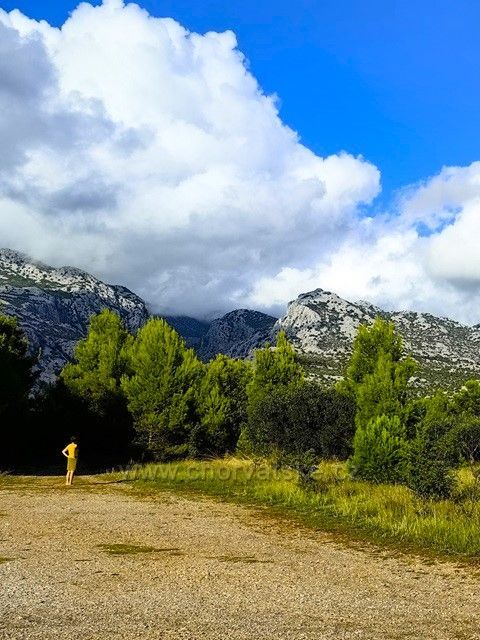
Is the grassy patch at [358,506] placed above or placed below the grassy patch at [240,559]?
above

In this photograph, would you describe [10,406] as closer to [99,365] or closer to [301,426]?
[99,365]

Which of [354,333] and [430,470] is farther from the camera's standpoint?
[354,333]

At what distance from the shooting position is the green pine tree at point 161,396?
35.1 metres

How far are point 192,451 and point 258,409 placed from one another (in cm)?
535

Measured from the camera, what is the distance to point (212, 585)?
7.88 metres

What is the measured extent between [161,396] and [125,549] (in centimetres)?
2504

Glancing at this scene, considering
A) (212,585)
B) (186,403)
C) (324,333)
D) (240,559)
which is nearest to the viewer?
(212,585)

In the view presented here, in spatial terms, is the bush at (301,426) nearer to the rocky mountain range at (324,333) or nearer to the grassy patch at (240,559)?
the grassy patch at (240,559)

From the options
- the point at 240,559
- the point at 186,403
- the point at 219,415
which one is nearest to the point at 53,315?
the point at 219,415

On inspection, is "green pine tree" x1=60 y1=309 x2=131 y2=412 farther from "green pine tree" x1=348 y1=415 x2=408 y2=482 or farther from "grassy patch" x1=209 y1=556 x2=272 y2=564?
"grassy patch" x1=209 y1=556 x2=272 y2=564

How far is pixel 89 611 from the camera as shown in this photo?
6504 millimetres

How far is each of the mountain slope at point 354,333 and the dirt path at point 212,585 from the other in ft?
320

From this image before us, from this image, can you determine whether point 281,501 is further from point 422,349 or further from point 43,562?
point 422,349

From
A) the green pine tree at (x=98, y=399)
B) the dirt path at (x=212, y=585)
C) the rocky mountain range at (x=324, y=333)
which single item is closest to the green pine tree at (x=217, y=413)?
the green pine tree at (x=98, y=399)
